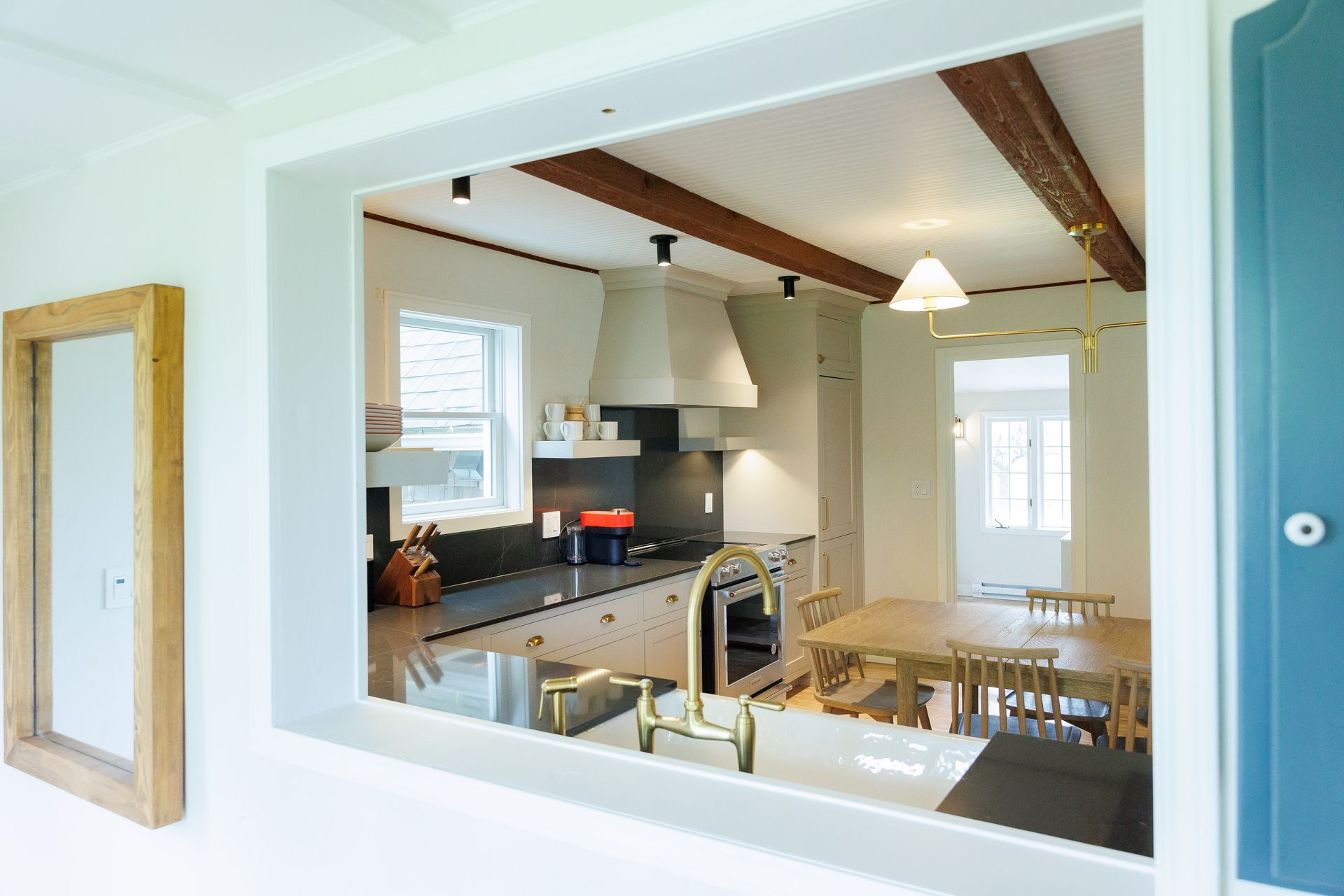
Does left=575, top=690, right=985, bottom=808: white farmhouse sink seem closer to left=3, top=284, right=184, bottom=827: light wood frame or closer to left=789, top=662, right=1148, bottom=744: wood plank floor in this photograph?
left=3, top=284, right=184, bottom=827: light wood frame

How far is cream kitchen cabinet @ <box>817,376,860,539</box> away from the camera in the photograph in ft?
17.9

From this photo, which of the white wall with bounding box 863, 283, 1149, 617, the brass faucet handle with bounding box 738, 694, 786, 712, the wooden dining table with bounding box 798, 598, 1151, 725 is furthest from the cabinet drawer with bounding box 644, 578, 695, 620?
the brass faucet handle with bounding box 738, 694, 786, 712

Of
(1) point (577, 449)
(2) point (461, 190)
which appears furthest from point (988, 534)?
(2) point (461, 190)

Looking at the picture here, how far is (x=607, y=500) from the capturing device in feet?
15.7

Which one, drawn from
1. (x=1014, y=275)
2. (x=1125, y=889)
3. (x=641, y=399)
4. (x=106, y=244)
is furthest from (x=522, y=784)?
(x=1014, y=275)

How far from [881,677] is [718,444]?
1637 millimetres

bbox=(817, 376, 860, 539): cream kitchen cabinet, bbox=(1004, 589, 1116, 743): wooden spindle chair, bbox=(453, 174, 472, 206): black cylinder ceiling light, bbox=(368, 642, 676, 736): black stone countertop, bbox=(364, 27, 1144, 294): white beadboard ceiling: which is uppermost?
bbox=(364, 27, 1144, 294): white beadboard ceiling

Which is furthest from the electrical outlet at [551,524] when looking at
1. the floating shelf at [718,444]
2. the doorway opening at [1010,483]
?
the doorway opening at [1010,483]

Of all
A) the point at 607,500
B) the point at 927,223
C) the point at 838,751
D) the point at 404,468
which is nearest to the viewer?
the point at 838,751

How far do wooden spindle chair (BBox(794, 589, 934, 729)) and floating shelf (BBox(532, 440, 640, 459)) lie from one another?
113cm

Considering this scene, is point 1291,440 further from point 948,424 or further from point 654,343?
point 948,424

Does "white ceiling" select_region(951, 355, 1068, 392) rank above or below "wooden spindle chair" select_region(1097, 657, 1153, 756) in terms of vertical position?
above

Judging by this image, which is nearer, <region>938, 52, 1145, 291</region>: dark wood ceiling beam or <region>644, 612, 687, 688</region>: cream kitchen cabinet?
<region>938, 52, 1145, 291</region>: dark wood ceiling beam

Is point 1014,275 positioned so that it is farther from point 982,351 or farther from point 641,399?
point 641,399
